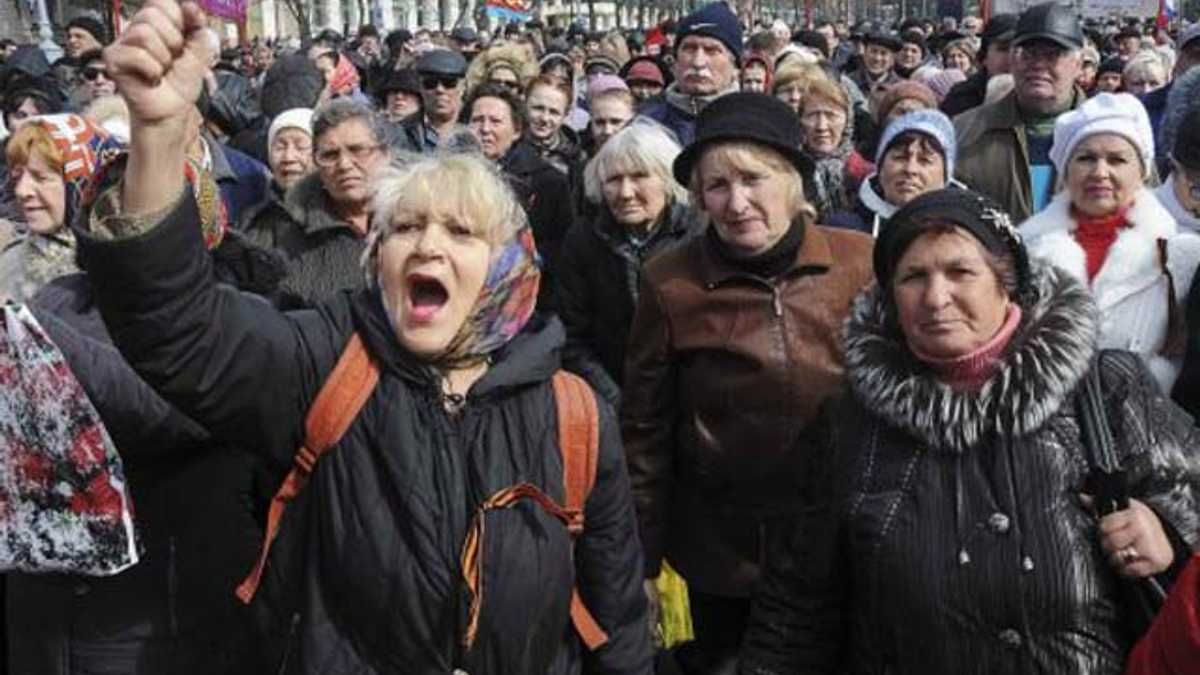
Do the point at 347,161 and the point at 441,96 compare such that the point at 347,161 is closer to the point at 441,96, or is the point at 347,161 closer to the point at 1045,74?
the point at 441,96

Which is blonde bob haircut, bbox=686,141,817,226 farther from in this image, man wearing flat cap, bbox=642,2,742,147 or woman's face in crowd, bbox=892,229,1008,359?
man wearing flat cap, bbox=642,2,742,147

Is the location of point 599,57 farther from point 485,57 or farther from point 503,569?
point 503,569

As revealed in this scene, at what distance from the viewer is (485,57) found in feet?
26.1

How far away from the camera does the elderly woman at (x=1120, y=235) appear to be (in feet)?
11.9

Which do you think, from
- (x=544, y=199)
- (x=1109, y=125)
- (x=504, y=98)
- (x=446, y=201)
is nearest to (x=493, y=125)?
(x=504, y=98)

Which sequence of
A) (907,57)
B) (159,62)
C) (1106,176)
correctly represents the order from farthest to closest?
1. (907,57)
2. (1106,176)
3. (159,62)

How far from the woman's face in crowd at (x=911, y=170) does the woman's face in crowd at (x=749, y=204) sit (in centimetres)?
138

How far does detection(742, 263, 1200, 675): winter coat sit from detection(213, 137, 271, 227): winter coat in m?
3.80

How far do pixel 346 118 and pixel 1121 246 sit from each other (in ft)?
9.74

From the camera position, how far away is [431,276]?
2520mm

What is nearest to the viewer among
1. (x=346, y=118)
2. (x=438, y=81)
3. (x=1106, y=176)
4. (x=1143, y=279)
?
(x=1143, y=279)

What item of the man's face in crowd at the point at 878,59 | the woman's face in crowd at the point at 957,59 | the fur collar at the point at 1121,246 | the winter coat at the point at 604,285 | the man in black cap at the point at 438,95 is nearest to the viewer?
the fur collar at the point at 1121,246

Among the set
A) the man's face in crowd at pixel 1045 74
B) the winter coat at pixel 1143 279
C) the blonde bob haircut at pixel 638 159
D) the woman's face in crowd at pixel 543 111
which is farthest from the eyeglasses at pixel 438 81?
the winter coat at pixel 1143 279

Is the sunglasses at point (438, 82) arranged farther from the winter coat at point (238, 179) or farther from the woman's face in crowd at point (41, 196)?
the woman's face in crowd at point (41, 196)
